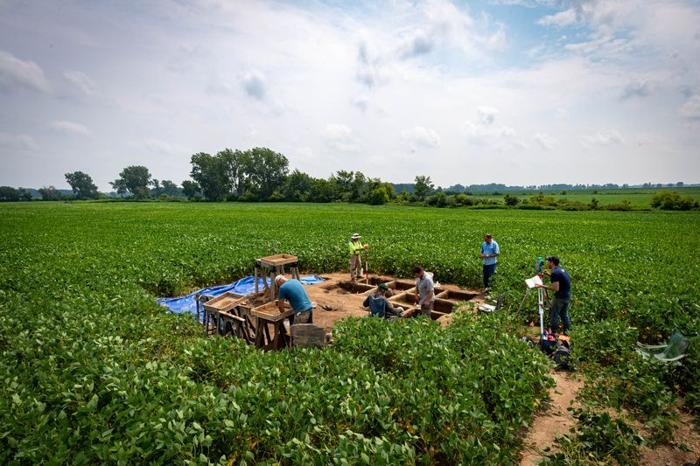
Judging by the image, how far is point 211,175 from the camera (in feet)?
337

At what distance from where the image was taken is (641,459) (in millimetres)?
5227

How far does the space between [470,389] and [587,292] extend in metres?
7.76

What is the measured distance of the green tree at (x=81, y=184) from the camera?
136m

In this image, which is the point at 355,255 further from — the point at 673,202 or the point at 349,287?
the point at 673,202

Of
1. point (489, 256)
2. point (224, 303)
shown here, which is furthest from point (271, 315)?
point (489, 256)

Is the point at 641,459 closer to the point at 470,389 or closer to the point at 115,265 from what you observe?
the point at 470,389

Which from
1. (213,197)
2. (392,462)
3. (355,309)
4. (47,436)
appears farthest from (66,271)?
(213,197)

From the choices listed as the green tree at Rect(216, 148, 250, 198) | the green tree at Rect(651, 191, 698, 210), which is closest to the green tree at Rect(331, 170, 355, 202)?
the green tree at Rect(216, 148, 250, 198)

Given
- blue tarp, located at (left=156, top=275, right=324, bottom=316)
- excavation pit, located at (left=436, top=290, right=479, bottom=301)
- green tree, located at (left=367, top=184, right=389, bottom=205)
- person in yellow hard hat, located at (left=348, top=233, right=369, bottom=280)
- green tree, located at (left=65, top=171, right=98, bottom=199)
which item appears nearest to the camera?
blue tarp, located at (left=156, top=275, right=324, bottom=316)

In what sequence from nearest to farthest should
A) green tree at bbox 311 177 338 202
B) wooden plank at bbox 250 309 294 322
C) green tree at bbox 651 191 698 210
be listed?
wooden plank at bbox 250 309 294 322 → green tree at bbox 651 191 698 210 → green tree at bbox 311 177 338 202

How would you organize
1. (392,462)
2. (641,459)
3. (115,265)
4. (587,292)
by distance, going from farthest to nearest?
(115,265) → (587,292) → (641,459) → (392,462)

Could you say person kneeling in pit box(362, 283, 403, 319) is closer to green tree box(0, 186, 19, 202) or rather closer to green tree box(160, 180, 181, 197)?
green tree box(0, 186, 19, 202)

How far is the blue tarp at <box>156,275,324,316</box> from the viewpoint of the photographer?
1247 cm

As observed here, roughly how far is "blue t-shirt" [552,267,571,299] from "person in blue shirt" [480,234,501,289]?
4.00 m
